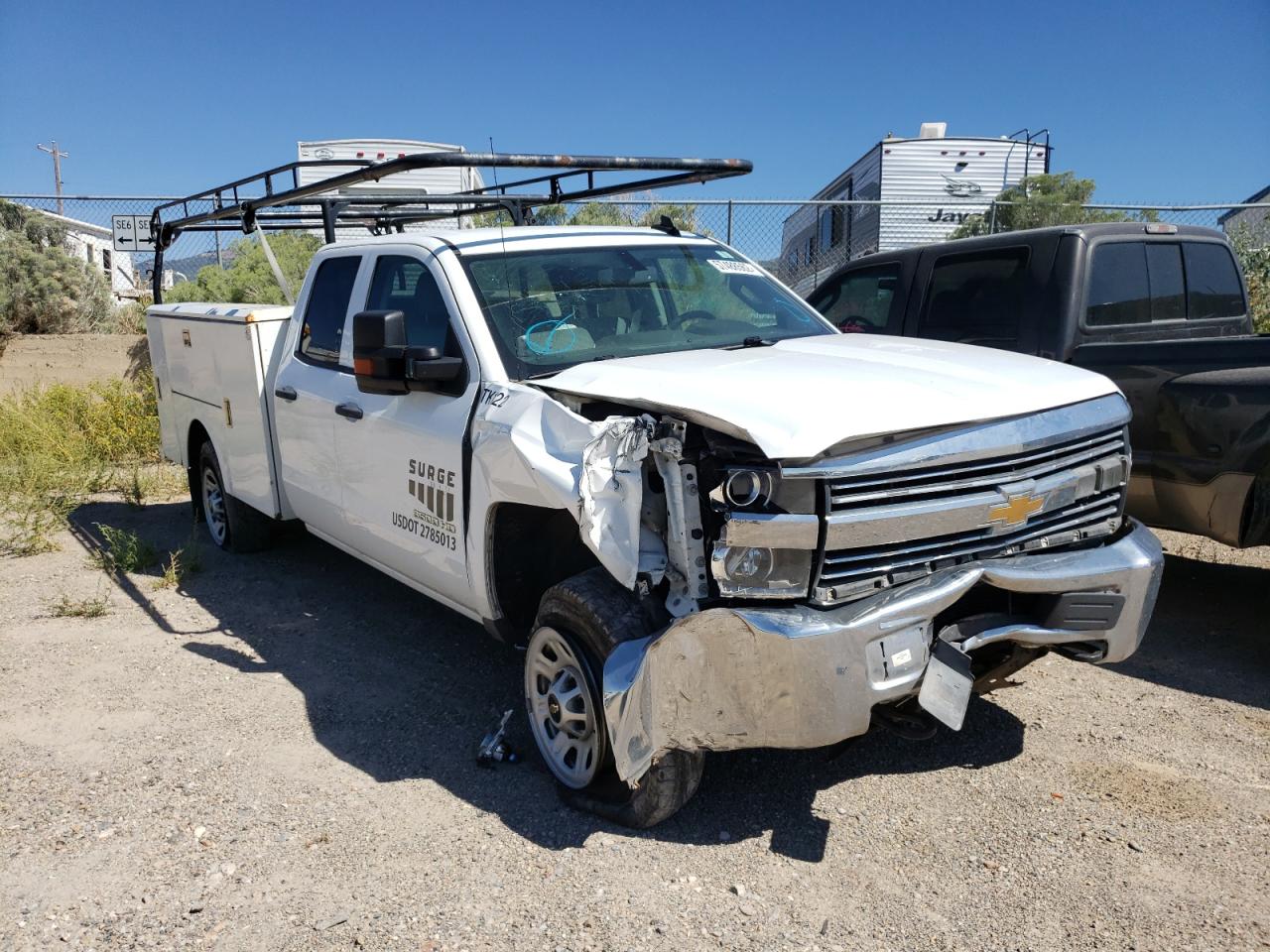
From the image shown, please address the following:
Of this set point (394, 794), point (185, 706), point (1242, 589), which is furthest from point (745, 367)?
point (1242, 589)

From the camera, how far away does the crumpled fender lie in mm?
3150

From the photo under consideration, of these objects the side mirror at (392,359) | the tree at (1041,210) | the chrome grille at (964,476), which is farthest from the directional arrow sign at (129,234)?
the tree at (1041,210)

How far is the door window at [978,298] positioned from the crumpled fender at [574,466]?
3381 mm

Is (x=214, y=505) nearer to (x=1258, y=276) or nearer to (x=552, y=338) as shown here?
(x=552, y=338)

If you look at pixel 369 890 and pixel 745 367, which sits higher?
pixel 745 367

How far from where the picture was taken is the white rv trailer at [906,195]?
42.8 feet

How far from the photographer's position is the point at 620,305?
4.45 m

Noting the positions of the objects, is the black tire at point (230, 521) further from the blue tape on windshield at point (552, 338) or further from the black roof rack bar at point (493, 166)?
the blue tape on windshield at point (552, 338)

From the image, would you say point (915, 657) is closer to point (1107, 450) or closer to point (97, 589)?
point (1107, 450)

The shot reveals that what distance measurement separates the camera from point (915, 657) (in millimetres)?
3041

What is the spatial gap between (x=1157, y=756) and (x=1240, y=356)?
1.97m

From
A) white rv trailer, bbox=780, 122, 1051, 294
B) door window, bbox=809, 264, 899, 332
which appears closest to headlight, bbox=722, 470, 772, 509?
door window, bbox=809, 264, 899, 332

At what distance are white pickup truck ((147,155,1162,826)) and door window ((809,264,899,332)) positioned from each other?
2.09 meters

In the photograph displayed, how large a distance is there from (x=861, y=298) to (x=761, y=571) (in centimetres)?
446
